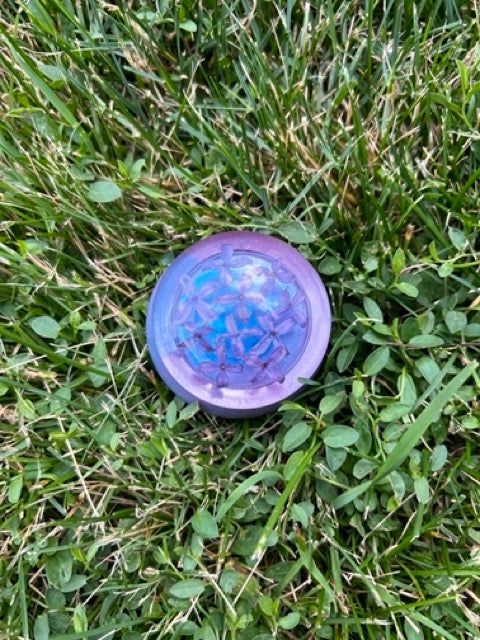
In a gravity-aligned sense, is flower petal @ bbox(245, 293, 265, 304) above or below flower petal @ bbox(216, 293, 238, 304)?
below

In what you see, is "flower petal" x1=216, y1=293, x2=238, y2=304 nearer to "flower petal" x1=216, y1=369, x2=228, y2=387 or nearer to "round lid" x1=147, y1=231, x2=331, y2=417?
"round lid" x1=147, y1=231, x2=331, y2=417

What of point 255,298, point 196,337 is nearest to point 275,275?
point 255,298

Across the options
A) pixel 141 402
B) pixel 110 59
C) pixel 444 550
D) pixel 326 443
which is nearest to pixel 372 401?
pixel 326 443

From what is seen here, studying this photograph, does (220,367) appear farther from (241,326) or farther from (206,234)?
(206,234)

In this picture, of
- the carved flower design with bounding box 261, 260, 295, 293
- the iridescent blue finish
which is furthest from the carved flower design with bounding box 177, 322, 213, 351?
the carved flower design with bounding box 261, 260, 295, 293

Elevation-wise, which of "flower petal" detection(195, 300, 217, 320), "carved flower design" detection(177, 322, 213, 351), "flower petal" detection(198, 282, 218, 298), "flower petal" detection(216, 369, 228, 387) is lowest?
"flower petal" detection(216, 369, 228, 387)

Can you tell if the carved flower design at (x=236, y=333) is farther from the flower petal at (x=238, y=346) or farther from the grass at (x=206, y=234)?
the grass at (x=206, y=234)

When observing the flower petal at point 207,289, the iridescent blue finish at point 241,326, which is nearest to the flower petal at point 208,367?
the iridescent blue finish at point 241,326

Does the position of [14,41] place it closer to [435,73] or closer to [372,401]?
[435,73]

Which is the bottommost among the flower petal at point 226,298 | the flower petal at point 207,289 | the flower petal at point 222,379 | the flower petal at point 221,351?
the flower petal at point 222,379
